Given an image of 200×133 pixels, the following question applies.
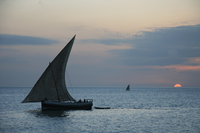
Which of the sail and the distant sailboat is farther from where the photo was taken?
the distant sailboat

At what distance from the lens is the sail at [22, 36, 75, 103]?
5191 centimetres

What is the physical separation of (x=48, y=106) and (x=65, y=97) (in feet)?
12.7

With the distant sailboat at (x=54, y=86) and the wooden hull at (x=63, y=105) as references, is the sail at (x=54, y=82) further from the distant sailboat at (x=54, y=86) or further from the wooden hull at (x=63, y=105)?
the wooden hull at (x=63, y=105)

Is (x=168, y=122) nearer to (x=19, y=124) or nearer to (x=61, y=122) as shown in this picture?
(x=61, y=122)

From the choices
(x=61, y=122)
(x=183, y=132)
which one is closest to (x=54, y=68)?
(x=61, y=122)

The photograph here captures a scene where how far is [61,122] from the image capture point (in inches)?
1673

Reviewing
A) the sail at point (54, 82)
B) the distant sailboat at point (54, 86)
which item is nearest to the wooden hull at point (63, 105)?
the distant sailboat at point (54, 86)

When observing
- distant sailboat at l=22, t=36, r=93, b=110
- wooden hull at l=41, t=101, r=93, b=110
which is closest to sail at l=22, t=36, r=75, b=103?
distant sailboat at l=22, t=36, r=93, b=110

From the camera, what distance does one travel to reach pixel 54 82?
5362 cm

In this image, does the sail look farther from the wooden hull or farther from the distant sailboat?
the wooden hull

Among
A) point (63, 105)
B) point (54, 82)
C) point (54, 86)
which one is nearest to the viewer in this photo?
point (54, 82)

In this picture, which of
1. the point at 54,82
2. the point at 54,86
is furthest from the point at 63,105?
the point at 54,82

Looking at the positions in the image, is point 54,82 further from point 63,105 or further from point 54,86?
point 63,105

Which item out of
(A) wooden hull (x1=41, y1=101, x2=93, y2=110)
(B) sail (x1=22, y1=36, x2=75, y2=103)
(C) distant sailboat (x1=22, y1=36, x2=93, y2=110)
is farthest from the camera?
(A) wooden hull (x1=41, y1=101, x2=93, y2=110)
